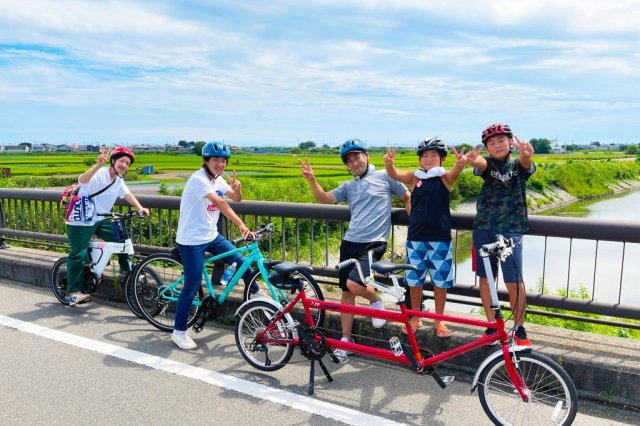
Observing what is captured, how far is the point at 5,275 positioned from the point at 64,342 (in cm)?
346

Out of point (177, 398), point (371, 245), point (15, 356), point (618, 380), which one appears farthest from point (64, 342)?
point (618, 380)

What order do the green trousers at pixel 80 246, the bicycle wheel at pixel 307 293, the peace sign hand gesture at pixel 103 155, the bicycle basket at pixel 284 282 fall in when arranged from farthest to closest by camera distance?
the green trousers at pixel 80 246
the peace sign hand gesture at pixel 103 155
the bicycle wheel at pixel 307 293
the bicycle basket at pixel 284 282

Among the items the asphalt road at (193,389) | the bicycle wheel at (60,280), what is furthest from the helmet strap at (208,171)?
the bicycle wheel at (60,280)

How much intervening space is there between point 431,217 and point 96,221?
393 cm

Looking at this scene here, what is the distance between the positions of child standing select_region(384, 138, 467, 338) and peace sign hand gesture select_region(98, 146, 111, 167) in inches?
119

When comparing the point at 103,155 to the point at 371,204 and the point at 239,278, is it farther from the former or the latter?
the point at 371,204

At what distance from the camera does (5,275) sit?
25.6ft

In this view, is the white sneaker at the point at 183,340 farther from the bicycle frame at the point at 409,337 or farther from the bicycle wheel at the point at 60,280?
the bicycle wheel at the point at 60,280

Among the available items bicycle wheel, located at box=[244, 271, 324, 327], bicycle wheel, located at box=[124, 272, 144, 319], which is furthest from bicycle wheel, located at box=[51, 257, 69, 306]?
bicycle wheel, located at box=[244, 271, 324, 327]

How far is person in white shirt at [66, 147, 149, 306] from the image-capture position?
6109 mm

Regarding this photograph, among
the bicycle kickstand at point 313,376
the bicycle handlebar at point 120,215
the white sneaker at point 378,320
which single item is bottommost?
the bicycle kickstand at point 313,376

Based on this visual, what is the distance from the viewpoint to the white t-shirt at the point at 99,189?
6125mm

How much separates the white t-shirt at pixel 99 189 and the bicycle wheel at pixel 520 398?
14.9ft

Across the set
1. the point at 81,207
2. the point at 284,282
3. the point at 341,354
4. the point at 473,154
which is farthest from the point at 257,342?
the point at 81,207
